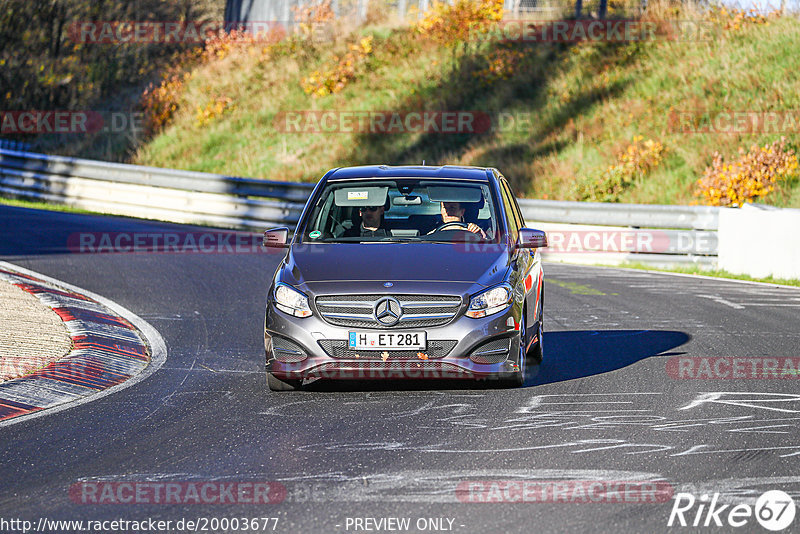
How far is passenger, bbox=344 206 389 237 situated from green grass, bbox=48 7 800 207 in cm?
1406

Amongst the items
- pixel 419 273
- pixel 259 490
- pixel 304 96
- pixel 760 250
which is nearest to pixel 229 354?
pixel 419 273

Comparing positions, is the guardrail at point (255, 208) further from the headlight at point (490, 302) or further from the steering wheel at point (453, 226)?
the headlight at point (490, 302)

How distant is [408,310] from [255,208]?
1538 centimetres

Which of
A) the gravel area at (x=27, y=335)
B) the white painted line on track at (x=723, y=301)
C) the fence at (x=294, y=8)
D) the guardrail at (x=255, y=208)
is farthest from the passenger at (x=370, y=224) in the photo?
the fence at (x=294, y=8)

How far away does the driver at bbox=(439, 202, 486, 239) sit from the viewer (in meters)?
9.45

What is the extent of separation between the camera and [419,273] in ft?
27.8

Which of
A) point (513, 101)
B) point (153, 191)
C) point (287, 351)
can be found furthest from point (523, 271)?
point (513, 101)

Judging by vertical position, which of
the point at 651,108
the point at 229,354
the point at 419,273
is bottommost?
the point at 229,354

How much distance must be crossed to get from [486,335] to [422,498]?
2659 mm

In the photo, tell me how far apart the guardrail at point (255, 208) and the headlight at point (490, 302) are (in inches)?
421

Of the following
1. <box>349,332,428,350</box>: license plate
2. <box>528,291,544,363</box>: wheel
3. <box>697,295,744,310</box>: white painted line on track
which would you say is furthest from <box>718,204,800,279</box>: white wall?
<box>349,332,428,350</box>: license plate

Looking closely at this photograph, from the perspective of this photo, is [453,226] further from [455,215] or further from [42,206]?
[42,206]

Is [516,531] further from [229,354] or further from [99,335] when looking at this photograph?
[99,335]

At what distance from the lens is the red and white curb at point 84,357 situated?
8.43 metres
